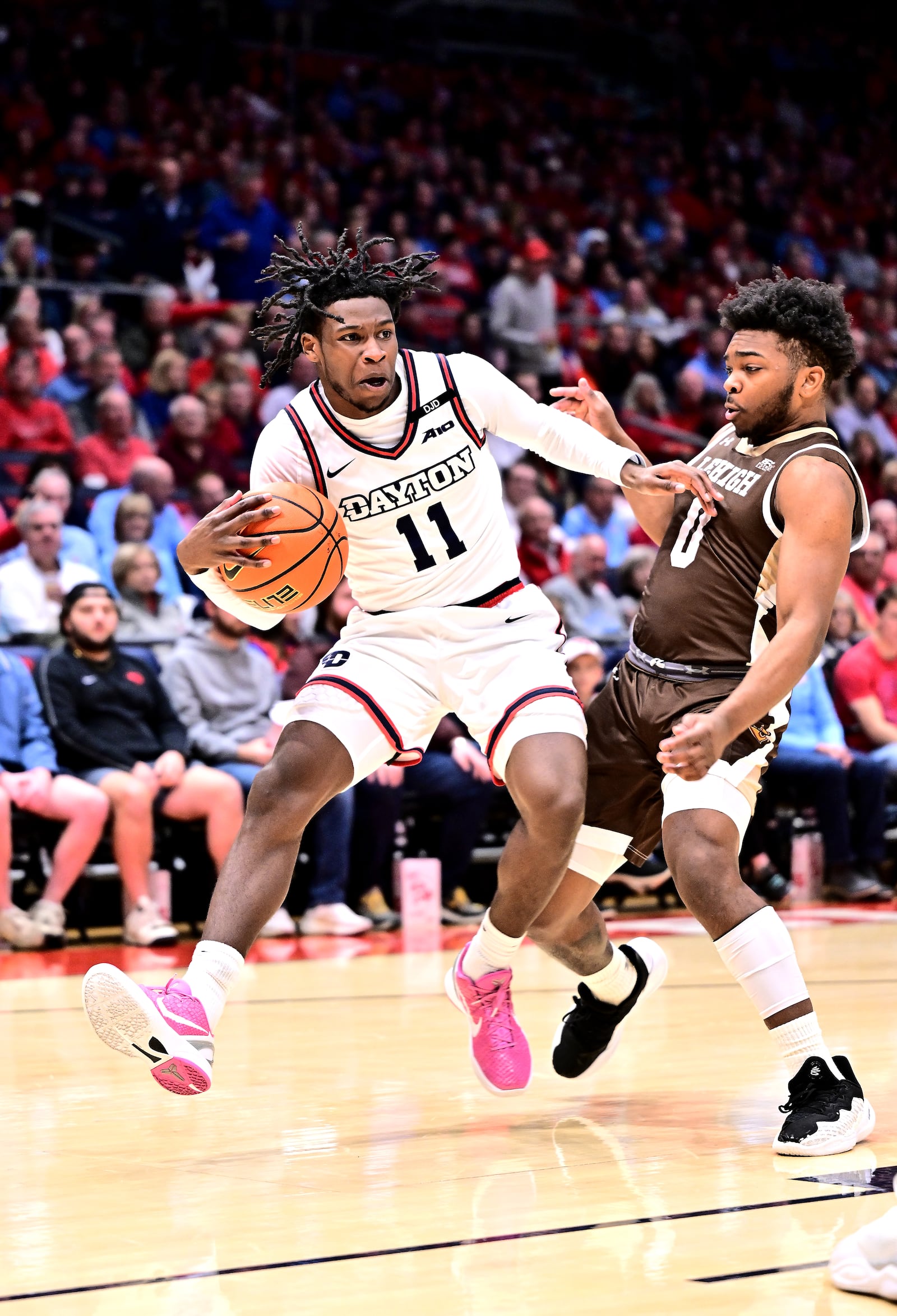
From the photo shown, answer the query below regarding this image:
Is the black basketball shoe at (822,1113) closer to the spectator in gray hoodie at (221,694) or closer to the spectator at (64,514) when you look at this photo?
the spectator in gray hoodie at (221,694)

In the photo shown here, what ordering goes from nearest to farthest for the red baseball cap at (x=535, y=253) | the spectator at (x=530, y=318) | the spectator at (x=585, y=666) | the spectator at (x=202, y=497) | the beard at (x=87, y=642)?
1. the beard at (x=87, y=642)
2. the spectator at (x=585, y=666)
3. the spectator at (x=202, y=497)
4. the spectator at (x=530, y=318)
5. the red baseball cap at (x=535, y=253)

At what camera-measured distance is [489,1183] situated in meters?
3.30

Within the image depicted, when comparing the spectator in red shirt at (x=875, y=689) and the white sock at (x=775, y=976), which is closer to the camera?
the white sock at (x=775, y=976)

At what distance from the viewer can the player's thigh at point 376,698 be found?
4070 mm

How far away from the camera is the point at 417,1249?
9.15ft

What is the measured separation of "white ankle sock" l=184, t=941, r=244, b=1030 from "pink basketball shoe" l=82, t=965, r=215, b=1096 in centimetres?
9

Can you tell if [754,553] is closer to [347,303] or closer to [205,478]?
[347,303]

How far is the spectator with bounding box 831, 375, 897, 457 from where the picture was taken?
45.6 ft

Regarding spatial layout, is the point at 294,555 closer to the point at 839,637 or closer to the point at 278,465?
the point at 278,465

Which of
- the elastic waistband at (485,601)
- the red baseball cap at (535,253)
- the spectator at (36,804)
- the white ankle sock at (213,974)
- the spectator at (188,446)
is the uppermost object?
the red baseball cap at (535,253)

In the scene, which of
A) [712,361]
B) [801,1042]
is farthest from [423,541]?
[712,361]

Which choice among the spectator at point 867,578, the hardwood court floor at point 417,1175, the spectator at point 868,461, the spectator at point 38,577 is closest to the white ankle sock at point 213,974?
the hardwood court floor at point 417,1175

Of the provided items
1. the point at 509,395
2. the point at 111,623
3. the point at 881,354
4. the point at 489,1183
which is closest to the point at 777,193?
the point at 881,354

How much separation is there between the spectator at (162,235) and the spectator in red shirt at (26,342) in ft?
6.62
